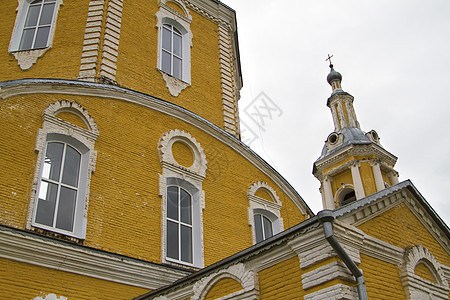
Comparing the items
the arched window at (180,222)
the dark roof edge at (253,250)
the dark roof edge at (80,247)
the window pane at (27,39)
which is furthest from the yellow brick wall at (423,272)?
the window pane at (27,39)

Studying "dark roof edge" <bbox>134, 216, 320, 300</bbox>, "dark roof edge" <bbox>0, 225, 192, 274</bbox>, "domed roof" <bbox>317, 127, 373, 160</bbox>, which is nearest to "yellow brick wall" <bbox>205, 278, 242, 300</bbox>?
"dark roof edge" <bbox>134, 216, 320, 300</bbox>

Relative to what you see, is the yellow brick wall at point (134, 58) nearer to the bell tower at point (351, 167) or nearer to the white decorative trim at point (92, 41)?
the white decorative trim at point (92, 41)

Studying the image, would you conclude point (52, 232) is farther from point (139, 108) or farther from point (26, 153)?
point (139, 108)

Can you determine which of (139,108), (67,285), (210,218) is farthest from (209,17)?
(67,285)

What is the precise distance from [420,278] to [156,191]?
18.9ft

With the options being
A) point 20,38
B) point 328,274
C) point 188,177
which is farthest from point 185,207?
point 20,38

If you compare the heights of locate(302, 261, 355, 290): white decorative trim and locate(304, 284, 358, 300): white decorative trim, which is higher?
locate(302, 261, 355, 290): white decorative trim

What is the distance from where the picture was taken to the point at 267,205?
1255 centimetres

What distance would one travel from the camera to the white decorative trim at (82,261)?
25.5 ft

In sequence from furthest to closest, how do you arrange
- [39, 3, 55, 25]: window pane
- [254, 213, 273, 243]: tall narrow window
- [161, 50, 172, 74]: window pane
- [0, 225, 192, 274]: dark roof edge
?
[161, 50, 172, 74]: window pane < [39, 3, 55, 25]: window pane < [254, 213, 273, 243]: tall narrow window < [0, 225, 192, 274]: dark roof edge

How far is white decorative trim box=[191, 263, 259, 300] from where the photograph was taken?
6.41m

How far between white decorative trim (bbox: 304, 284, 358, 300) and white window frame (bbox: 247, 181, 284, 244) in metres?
6.42

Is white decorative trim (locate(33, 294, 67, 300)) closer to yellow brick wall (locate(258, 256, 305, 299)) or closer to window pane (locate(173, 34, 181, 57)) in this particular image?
yellow brick wall (locate(258, 256, 305, 299))

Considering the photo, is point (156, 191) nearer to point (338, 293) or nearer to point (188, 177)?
point (188, 177)
